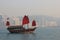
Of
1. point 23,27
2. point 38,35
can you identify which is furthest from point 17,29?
point 38,35

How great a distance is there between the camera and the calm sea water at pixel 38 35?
86.1 inches

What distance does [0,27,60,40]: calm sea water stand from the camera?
2187 millimetres

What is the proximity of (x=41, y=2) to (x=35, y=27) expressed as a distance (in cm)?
33

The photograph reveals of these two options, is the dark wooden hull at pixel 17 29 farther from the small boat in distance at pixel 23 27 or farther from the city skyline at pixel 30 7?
the city skyline at pixel 30 7

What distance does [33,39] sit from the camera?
7.28ft

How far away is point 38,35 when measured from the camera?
7.29 feet

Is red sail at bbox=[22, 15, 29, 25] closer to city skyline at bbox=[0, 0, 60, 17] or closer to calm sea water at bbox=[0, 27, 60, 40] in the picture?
city skyline at bbox=[0, 0, 60, 17]

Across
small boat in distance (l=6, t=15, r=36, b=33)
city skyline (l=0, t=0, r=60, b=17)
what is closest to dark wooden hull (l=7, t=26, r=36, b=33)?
small boat in distance (l=6, t=15, r=36, b=33)

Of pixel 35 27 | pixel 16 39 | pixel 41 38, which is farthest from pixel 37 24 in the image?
pixel 16 39

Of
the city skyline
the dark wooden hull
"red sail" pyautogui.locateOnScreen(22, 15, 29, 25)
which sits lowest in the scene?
the dark wooden hull

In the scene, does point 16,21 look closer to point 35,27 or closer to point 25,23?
point 25,23

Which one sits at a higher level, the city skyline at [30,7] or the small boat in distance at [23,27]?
the city skyline at [30,7]

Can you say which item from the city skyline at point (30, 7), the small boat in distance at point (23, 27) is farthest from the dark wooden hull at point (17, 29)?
the city skyline at point (30, 7)

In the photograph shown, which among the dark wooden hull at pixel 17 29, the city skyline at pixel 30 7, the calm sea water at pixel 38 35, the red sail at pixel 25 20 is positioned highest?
the city skyline at pixel 30 7
